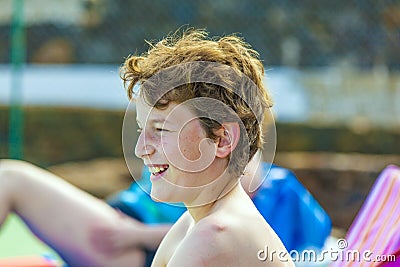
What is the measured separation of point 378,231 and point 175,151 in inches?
35.9

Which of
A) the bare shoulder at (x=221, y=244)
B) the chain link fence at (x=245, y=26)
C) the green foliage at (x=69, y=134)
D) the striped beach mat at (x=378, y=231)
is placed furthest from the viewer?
the green foliage at (x=69, y=134)

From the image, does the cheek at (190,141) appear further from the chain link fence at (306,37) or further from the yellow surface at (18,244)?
the chain link fence at (306,37)

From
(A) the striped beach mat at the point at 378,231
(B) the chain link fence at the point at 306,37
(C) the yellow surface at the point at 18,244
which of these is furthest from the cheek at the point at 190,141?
(B) the chain link fence at the point at 306,37

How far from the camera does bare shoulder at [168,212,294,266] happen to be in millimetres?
1382

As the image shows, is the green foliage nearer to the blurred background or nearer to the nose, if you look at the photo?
the blurred background

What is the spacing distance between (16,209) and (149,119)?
111cm

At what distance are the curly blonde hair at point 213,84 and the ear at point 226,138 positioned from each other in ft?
0.03

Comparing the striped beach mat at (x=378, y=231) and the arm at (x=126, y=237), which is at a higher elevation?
the striped beach mat at (x=378, y=231)

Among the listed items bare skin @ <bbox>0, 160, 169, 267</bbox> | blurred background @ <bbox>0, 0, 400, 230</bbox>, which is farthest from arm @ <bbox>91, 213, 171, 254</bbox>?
blurred background @ <bbox>0, 0, 400, 230</bbox>

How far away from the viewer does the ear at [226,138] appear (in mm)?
1405

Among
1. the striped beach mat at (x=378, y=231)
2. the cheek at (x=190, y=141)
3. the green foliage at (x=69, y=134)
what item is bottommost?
the green foliage at (x=69, y=134)

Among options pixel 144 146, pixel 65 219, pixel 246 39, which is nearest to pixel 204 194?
pixel 144 146

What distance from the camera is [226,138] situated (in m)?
1.41

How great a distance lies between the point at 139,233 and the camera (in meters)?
2.50
